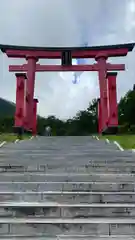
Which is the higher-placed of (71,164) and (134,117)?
(134,117)

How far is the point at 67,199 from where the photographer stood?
4.40 m

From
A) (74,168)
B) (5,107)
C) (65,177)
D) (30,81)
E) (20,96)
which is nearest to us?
(65,177)

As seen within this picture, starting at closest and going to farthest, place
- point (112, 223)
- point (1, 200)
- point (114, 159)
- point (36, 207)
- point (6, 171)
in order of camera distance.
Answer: point (112, 223), point (36, 207), point (1, 200), point (6, 171), point (114, 159)

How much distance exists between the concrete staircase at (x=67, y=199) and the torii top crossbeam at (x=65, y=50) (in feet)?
42.8

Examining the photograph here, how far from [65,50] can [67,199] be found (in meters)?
15.4

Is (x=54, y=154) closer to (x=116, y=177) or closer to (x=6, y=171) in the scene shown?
(x=6, y=171)

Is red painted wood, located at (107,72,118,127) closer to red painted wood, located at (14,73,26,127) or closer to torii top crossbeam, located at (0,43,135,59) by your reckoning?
torii top crossbeam, located at (0,43,135,59)

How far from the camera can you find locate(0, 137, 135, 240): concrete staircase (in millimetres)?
3564

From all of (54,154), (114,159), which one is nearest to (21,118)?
(54,154)

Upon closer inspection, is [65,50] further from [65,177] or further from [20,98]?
[65,177]

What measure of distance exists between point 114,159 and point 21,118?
1020 centimetres

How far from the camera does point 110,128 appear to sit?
1625 centimetres

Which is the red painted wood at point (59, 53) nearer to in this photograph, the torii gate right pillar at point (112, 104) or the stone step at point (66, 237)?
the torii gate right pillar at point (112, 104)

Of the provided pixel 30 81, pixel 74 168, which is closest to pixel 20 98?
pixel 30 81
